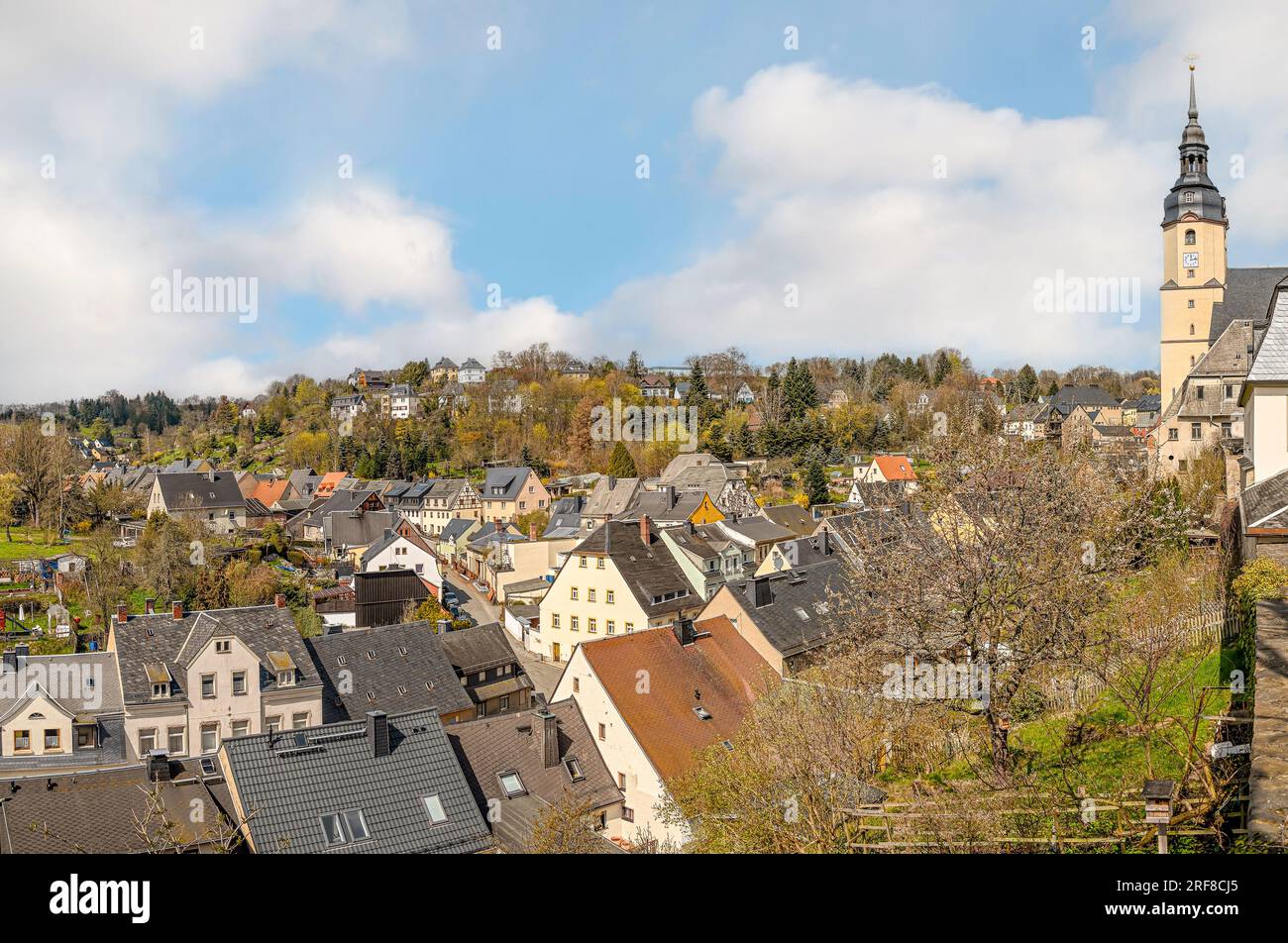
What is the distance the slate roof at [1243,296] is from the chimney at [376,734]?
117 feet

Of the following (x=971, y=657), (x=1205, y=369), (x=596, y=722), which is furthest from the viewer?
(x=1205, y=369)

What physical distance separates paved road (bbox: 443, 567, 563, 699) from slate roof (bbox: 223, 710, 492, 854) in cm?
792

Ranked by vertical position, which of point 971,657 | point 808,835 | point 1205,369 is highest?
point 1205,369

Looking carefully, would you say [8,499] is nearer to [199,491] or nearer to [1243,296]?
[199,491]

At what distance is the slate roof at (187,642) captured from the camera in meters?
23.7

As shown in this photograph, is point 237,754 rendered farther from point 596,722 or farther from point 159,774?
point 596,722

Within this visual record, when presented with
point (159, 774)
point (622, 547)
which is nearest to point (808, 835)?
point (159, 774)

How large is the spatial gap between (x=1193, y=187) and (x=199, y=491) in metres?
65.6

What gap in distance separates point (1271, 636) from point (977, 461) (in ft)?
21.2

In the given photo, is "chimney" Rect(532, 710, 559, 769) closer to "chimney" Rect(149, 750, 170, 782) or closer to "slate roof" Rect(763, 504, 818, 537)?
"chimney" Rect(149, 750, 170, 782)

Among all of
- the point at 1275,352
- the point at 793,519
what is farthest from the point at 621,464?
the point at 1275,352

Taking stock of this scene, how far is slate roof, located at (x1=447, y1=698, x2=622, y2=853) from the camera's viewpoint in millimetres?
18344

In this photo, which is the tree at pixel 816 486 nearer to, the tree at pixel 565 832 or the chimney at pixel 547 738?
the chimney at pixel 547 738
